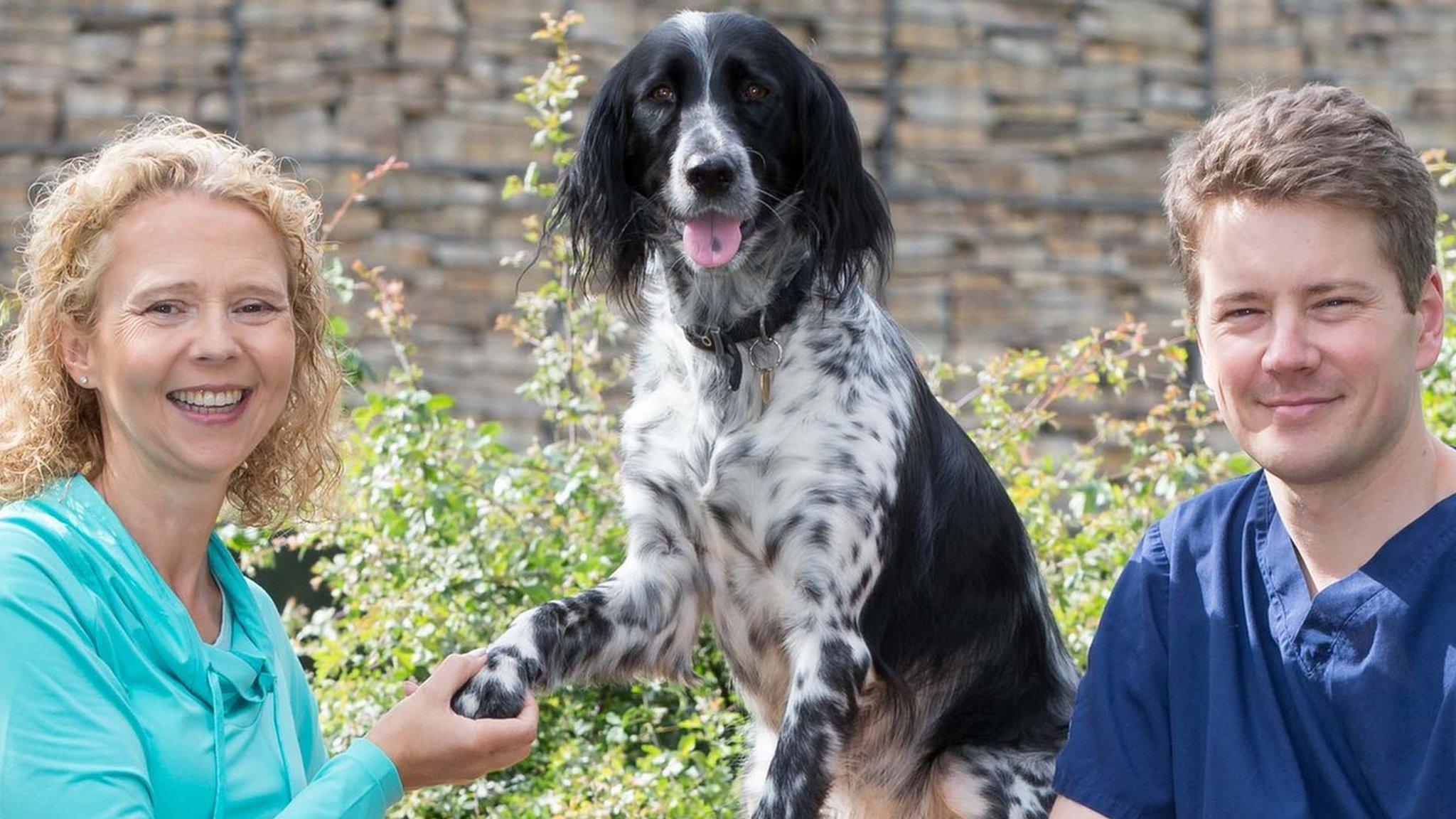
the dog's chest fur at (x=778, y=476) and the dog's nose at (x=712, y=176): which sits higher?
the dog's nose at (x=712, y=176)

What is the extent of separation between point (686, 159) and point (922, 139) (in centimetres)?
524

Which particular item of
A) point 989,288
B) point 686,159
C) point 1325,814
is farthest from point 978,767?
point 989,288

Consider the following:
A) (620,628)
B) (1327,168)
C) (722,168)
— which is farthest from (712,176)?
(1327,168)

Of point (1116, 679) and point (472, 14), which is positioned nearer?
point (1116, 679)

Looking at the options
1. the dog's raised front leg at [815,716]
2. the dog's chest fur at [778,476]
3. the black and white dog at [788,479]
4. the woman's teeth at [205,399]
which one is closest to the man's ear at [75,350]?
the woman's teeth at [205,399]

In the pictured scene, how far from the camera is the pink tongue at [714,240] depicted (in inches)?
110

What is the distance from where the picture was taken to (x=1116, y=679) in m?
2.22

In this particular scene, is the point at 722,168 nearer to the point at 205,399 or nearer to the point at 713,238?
the point at 713,238

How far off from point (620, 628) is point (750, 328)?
52 centimetres

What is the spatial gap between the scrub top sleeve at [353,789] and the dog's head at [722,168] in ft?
3.31

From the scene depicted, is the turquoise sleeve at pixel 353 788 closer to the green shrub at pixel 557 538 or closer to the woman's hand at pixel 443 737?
the woman's hand at pixel 443 737

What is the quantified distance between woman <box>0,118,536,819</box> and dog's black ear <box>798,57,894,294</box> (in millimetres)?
877

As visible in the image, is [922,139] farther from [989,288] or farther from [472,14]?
[472,14]

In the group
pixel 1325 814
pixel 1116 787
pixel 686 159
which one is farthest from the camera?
pixel 686 159
